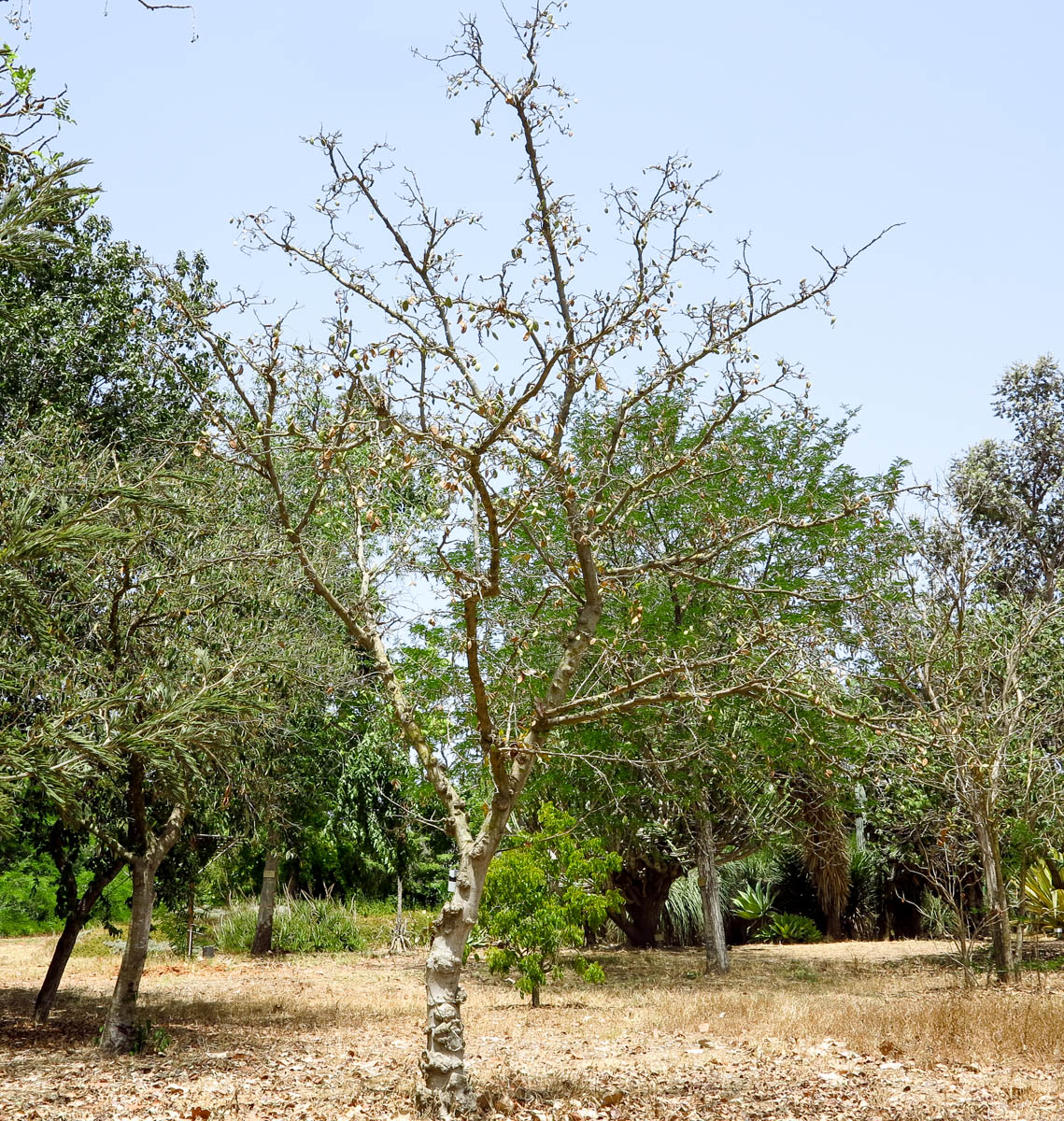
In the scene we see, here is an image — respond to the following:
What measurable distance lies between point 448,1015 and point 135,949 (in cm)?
419

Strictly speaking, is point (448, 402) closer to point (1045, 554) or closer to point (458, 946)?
point (458, 946)

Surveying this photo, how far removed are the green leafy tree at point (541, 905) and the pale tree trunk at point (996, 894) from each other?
4.91 m

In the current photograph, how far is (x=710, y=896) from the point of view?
1608 centimetres

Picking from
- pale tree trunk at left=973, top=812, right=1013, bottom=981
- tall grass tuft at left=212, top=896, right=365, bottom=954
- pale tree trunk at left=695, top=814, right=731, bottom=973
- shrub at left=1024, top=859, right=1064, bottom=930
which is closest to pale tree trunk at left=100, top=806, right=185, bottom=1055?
pale tree trunk at left=695, top=814, right=731, bottom=973

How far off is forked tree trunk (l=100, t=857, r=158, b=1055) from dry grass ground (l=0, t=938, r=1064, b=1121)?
28 centimetres

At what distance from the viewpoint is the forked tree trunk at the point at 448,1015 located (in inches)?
256

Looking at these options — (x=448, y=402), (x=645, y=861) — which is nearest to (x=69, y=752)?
(x=448, y=402)

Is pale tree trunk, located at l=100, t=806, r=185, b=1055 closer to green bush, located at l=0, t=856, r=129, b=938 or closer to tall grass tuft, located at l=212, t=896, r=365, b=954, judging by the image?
tall grass tuft, located at l=212, t=896, r=365, b=954

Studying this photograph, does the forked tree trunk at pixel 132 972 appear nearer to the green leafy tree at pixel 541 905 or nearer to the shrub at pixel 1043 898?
the green leafy tree at pixel 541 905

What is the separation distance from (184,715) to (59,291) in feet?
36.0

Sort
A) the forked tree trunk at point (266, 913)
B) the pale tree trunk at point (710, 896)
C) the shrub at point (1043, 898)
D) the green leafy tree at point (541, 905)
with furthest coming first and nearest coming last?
the forked tree trunk at point (266, 913) → the shrub at point (1043, 898) → the pale tree trunk at point (710, 896) → the green leafy tree at point (541, 905)

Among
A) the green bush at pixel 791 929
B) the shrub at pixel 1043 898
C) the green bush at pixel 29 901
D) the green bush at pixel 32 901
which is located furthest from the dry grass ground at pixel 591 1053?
the green bush at pixel 29 901

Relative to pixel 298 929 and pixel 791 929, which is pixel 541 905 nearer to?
pixel 298 929

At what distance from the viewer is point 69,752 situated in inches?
256
